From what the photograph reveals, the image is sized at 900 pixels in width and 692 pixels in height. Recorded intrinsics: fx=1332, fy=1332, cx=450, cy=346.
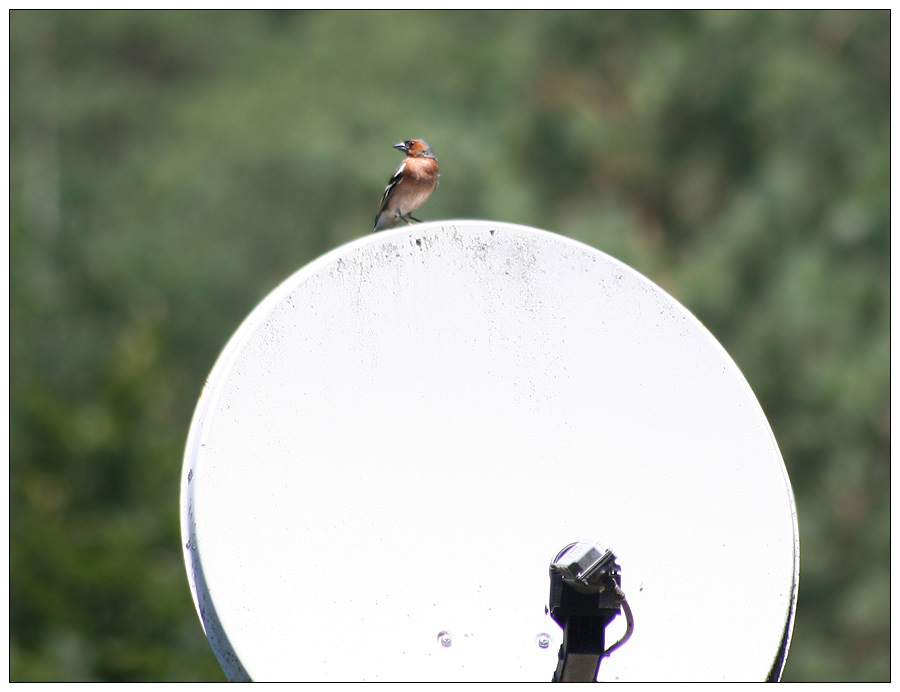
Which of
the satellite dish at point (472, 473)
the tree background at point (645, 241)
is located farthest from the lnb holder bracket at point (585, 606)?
the tree background at point (645, 241)

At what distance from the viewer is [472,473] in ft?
11.3

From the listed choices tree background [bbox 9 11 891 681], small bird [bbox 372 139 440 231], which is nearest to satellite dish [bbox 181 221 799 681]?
Result: small bird [bbox 372 139 440 231]

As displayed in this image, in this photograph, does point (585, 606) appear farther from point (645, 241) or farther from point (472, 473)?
point (645, 241)

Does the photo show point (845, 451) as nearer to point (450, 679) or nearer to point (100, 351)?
point (450, 679)

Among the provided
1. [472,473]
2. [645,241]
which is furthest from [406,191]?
[645,241]

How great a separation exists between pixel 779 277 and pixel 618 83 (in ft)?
12.2

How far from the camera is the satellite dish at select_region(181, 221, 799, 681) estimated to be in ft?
10.1

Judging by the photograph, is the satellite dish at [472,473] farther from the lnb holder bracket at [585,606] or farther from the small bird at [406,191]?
the small bird at [406,191]

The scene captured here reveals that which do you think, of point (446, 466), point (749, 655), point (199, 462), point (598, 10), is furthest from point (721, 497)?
point (598, 10)

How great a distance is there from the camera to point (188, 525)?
293cm

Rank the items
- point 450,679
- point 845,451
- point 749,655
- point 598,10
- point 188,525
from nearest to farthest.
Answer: point 188,525 < point 450,679 < point 749,655 < point 845,451 < point 598,10

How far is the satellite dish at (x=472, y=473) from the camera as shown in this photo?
122 inches

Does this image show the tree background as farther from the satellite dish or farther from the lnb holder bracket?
the lnb holder bracket

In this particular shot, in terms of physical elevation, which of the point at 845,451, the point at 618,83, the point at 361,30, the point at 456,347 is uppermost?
the point at 361,30
